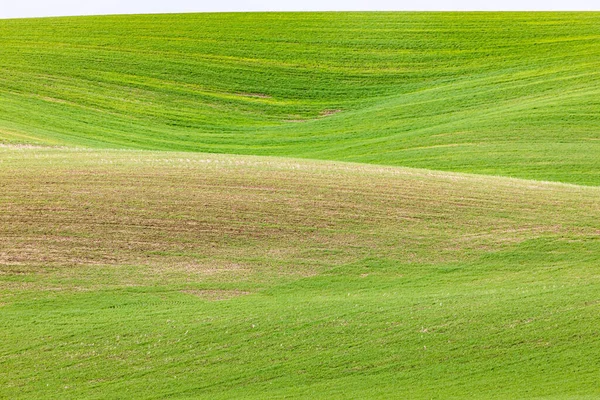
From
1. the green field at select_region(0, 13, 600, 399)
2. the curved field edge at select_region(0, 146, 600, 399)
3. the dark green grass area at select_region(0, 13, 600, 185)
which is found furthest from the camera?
the dark green grass area at select_region(0, 13, 600, 185)

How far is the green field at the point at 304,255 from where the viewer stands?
50.0 ft

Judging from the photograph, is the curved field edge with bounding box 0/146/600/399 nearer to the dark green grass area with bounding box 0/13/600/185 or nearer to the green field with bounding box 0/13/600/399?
the green field with bounding box 0/13/600/399

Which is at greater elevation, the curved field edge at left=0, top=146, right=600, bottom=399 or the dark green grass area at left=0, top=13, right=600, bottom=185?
the dark green grass area at left=0, top=13, right=600, bottom=185

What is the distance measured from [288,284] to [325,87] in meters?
29.3

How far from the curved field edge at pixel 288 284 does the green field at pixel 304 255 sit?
0.18 feet

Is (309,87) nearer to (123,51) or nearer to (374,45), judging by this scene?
(374,45)

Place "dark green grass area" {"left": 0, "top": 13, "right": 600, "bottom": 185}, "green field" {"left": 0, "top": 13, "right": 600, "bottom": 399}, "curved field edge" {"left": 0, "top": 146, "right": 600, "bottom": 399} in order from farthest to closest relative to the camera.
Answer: "dark green grass area" {"left": 0, "top": 13, "right": 600, "bottom": 185}, "green field" {"left": 0, "top": 13, "right": 600, "bottom": 399}, "curved field edge" {"left": 0, "top": 146, "right": 600, "bottom": 399}

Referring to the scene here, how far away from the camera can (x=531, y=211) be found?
75.8 feet

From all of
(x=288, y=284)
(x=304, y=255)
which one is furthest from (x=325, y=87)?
(x=288, y=284)

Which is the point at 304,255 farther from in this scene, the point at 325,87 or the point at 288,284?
the point at 325,87

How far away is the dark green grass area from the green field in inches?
9.4

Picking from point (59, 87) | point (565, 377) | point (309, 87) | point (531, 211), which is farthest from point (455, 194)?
point (59, 87)

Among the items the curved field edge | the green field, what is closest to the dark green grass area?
the green field

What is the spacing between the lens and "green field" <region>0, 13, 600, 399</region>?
50.0 feet
